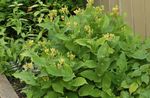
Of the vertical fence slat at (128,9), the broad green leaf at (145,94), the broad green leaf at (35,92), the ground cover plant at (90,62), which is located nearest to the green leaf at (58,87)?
the ground cover plant at (90,62)

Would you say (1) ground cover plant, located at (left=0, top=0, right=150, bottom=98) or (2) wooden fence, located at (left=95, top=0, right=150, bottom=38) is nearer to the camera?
(1) ground cover plant, located at (left=0, top=0, right=150, bottom=98)

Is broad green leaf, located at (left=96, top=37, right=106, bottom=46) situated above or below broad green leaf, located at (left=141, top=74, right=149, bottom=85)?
above

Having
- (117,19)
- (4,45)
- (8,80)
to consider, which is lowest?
(8,80)

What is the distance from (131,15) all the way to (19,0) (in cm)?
163

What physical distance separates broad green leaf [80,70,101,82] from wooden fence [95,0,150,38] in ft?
3.38

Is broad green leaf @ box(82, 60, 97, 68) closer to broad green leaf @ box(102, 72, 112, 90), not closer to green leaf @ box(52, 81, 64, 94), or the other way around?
broad green leaf @ box(102, 72, 112, 90)

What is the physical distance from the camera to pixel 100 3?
5.11 m

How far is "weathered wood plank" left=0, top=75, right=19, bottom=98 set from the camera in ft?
12.5

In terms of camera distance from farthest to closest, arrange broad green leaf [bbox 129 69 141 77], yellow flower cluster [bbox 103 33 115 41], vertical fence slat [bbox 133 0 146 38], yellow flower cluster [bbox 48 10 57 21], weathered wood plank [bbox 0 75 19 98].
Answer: vertical fence slat [bbox 133 0 146 38], weathered wood plank [bbox 0 75 19 98], yellow flower cluster [bbox 48 10 57 21], yellow flower cluster [bbox 103 33 115 41], broad green leaf [bbox 129 69 141 77]

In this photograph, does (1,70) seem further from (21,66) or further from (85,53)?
(85,53)

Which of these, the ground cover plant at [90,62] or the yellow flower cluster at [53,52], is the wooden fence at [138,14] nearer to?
the ground cover plant at [90,62]

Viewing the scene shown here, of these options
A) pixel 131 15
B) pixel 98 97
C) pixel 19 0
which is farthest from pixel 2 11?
pixel 98 97

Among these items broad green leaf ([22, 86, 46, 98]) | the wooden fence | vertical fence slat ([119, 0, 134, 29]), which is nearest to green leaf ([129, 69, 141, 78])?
broad green leaf ([22, 86, 46, 98])

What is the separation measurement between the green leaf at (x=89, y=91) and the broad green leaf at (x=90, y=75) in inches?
2.3
